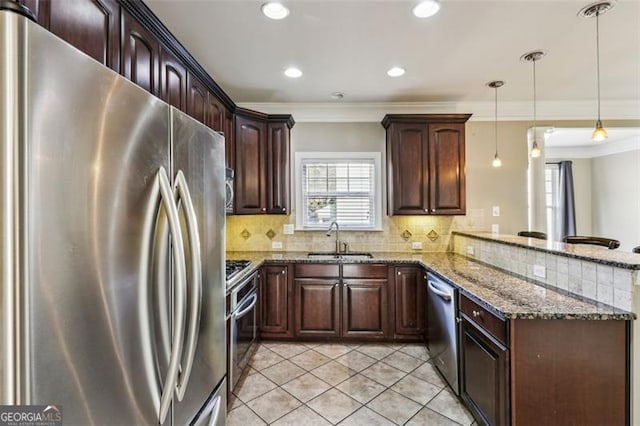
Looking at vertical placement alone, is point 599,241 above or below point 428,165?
below

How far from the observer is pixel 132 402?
2.72 feet

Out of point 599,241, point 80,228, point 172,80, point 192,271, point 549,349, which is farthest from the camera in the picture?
point 599,241

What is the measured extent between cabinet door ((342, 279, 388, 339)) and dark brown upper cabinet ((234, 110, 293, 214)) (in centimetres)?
117

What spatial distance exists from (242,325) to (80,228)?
2.02 meters

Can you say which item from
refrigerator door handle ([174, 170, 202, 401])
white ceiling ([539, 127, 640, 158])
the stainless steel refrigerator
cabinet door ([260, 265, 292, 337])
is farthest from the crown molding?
refrigerator door handle ([174, 170, 202, 401])

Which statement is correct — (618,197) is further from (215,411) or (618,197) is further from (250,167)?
(215,411)

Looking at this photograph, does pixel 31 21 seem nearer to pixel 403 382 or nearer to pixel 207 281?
pixel 207 281

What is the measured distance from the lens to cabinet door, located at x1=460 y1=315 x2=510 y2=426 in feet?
5.35

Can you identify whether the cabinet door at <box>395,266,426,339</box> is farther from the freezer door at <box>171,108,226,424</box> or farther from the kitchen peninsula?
the freezer door at <box>171,108,226,424</box>

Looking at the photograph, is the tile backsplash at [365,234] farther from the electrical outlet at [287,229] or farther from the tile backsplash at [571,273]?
the tile backsplash at [571,273]

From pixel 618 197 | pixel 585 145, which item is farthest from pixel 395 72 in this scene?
pixel 618 197

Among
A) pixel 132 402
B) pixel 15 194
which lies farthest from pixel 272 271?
pixel 15 194

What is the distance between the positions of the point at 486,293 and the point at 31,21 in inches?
89.1

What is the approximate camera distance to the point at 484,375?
1823 millimetres
